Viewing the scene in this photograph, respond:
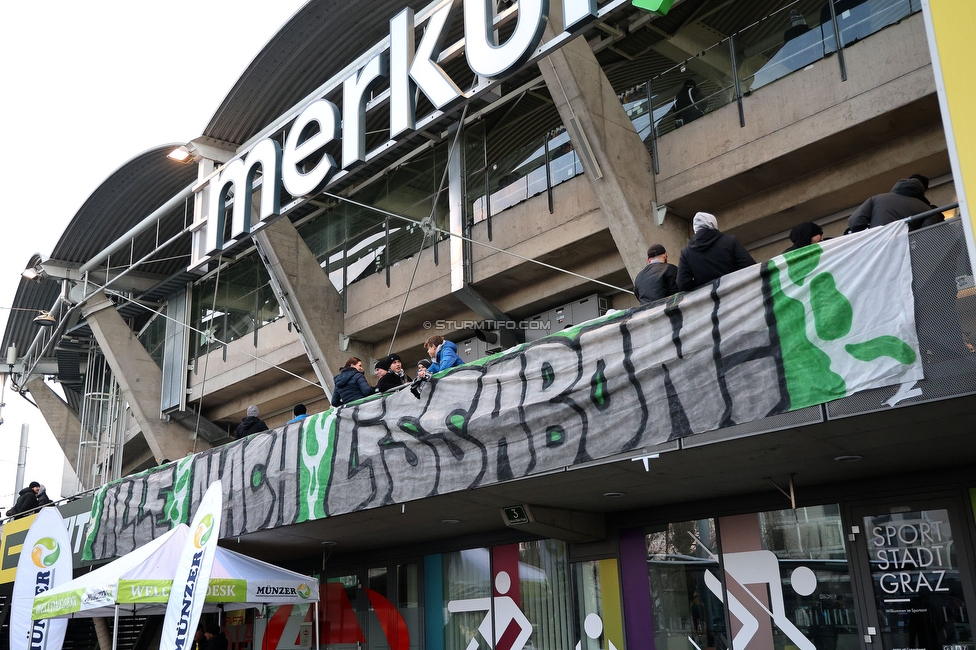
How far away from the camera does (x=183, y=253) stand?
77.3 ft

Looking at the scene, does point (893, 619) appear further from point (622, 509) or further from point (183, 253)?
point (183, 253)

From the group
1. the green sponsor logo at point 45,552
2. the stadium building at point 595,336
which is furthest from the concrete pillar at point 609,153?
the green sponsor logo at point 45,552

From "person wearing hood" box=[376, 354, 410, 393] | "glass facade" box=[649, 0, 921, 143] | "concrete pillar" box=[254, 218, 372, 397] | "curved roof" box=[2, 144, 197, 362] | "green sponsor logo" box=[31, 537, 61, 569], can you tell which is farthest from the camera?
"curved roof" box=[2, 144, 197, 362]

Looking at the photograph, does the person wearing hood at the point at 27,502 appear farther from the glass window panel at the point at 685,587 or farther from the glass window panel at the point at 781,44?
the glass window panel at the point at 781,44

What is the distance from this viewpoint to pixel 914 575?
8.78 metres

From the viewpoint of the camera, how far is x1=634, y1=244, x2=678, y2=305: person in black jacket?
8469mm

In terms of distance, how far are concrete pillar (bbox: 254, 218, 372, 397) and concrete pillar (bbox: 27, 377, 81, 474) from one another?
18.4 metres

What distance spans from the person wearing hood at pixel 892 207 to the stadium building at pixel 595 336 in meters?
0.65

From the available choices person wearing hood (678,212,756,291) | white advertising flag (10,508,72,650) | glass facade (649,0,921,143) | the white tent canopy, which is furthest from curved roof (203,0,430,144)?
the white tent canopy

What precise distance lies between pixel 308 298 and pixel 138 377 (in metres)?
8.49

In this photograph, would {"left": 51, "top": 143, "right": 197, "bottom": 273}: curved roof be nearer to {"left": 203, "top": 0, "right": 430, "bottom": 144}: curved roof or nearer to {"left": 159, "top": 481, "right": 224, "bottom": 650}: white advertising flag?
{"left": 203, "top": 0, "right": 430, "bottom": 144}: curved roof

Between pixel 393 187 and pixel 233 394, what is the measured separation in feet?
25.7

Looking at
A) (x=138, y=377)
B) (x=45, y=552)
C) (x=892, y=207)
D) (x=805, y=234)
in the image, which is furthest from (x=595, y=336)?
(x=138, y=377)

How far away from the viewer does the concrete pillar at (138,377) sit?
22.5 metres
